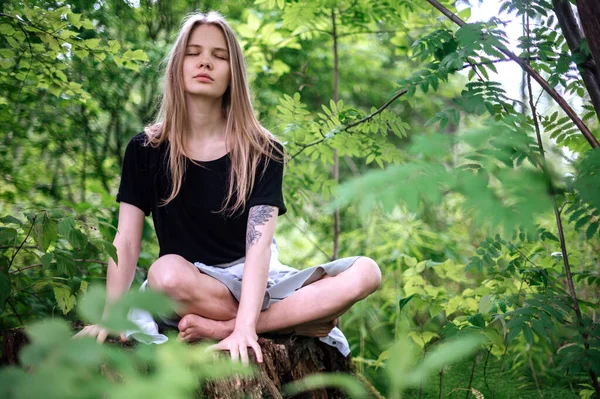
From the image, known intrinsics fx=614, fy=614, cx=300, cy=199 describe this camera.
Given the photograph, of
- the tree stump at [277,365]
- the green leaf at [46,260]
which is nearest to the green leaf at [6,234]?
the green leaf at [46,260]

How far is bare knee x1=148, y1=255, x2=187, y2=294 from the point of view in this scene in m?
2.18

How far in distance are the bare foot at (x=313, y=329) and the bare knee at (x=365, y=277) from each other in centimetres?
20

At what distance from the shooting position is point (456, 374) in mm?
3061

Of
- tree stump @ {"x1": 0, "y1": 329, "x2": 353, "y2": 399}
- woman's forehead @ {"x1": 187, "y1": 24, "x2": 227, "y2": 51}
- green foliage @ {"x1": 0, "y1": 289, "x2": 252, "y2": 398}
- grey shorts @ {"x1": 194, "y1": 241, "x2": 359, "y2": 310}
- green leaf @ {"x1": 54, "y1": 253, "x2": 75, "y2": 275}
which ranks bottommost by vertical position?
tree stump @ {"x1": 0, "y1": 329, "x2": 353, "y2": 399}

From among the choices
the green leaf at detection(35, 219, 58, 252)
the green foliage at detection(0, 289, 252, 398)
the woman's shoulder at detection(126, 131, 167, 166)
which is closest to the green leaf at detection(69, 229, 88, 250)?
the green leaf at detection(35, 219, 58, 252)

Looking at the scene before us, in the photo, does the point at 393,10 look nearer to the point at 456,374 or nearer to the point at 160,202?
the point at 160,202

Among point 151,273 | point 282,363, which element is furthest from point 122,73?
point 282,363

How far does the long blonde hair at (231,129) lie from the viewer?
2.59 metres

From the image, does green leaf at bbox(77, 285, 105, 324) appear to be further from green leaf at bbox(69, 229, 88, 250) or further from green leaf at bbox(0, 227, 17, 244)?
green leaf at bbox(0, 227, 17, 244)

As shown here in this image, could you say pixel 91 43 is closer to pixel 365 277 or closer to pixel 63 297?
pixel 63 297

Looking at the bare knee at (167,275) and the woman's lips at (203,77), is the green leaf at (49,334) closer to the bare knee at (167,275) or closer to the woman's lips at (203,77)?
the bare knee at (167,275)

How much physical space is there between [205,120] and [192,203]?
14.7 inches

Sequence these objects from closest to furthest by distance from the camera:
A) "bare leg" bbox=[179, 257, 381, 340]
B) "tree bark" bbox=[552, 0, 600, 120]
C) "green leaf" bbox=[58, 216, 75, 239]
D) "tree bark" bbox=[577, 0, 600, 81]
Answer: "tree bark" bbox=[577, 0, 600, 81], "tree bark" bbox=[552, 0, 600, 120], "green leaf" bbox=[58, 216, 75, 239], "bare leg" bbox=[179, 257, 381, 340]

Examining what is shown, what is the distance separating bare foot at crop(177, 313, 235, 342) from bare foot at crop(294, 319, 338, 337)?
29 cm
